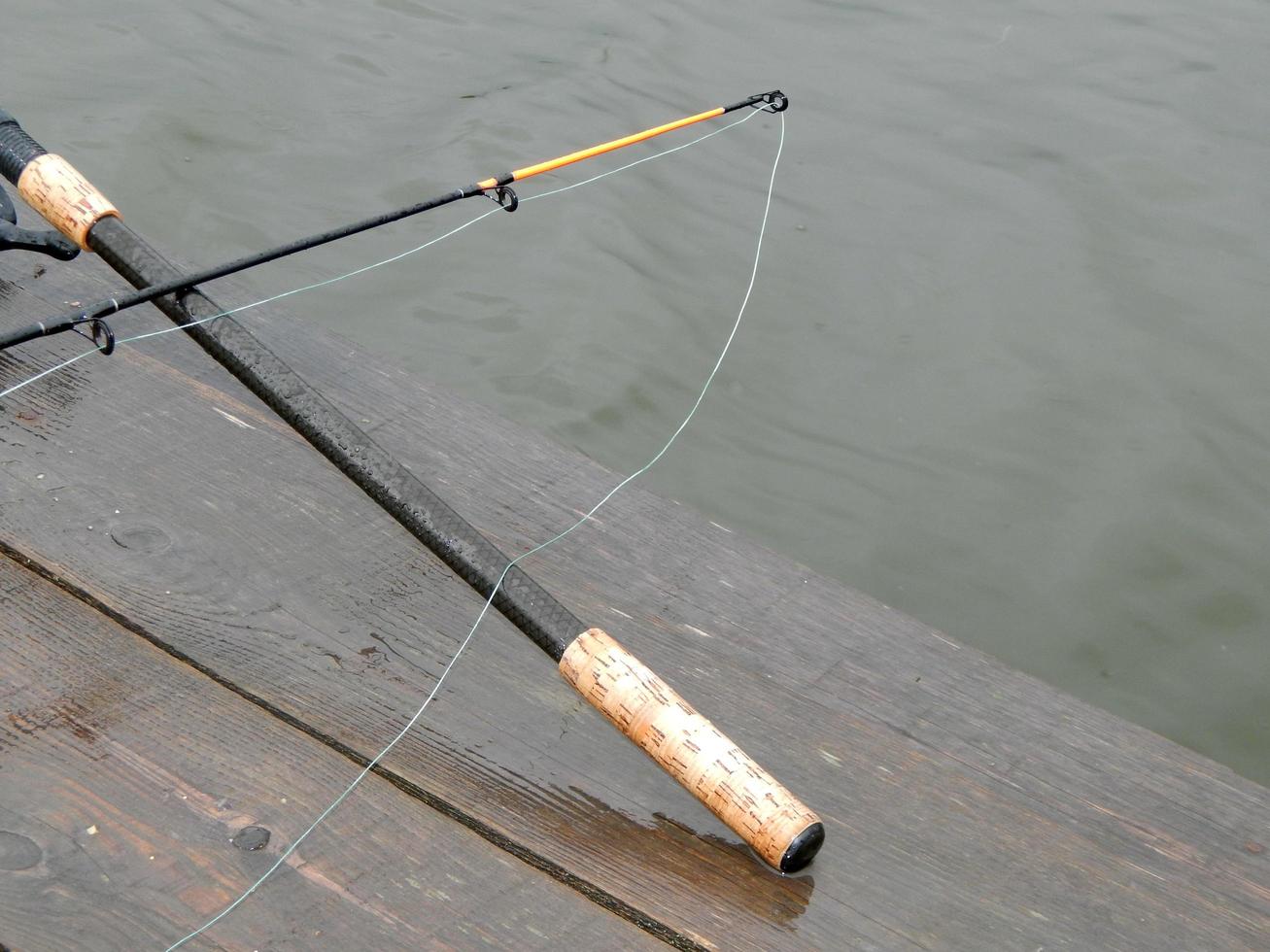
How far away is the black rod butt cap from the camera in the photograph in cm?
182

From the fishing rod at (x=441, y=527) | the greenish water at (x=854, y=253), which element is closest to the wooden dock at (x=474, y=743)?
the fishing rod at (x=441, y=527)

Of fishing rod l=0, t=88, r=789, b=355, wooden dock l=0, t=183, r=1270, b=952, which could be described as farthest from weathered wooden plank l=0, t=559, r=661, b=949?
fishing rod l=0, t=88, r=789, b=355

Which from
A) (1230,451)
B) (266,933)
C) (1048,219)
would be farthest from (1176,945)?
(1048,219)

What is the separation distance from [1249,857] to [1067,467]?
1.98 meters

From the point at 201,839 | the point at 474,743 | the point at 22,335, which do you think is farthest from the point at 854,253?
the point at 201,839

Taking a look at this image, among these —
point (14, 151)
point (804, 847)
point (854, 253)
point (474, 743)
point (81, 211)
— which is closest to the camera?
point (804, 847)

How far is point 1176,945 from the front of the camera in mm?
1856

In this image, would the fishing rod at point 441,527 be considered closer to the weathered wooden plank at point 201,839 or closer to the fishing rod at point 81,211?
the fishing rod at point 81,211

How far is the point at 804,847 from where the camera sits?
183 centimetres

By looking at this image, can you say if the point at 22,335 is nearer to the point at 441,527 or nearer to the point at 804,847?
the point at 441,527

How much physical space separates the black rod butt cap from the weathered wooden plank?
0.21 metres

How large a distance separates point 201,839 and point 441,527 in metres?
Answer: 0.58

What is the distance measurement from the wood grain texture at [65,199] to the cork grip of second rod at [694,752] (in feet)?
4.08

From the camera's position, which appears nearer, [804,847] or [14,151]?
[804,847]
